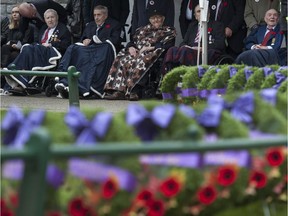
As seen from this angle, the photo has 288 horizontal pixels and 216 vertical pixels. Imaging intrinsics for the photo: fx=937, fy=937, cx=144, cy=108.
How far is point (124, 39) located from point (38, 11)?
1.68 m

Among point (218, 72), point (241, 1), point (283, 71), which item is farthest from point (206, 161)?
point (241, 1)

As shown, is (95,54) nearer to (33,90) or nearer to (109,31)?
(109,31)

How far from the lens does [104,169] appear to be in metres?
3.06

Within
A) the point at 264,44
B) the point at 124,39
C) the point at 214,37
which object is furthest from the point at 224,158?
the point at 124,39

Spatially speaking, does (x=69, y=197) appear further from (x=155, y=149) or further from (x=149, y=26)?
(x=149, y=26)

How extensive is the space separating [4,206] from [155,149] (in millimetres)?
789

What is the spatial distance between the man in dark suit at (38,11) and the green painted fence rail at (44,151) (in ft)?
38.4

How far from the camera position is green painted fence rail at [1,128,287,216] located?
2486 millimetres

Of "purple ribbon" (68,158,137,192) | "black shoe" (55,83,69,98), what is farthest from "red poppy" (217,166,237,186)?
"black shoe" (55,83,69,98)

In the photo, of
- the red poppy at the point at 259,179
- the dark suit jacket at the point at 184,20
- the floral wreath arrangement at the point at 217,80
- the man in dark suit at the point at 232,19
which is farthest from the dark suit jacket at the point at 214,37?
the red poppy at the point at 259,179

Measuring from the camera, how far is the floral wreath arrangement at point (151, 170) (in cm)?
316

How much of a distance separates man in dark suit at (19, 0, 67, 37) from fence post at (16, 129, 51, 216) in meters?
11.7

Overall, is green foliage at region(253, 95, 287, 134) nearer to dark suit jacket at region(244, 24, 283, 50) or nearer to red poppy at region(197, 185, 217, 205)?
red poppy at region(197, 185, 217, 205)

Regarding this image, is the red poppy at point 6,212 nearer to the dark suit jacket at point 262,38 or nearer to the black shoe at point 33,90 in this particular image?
the dark suit jacket at point 262,38
